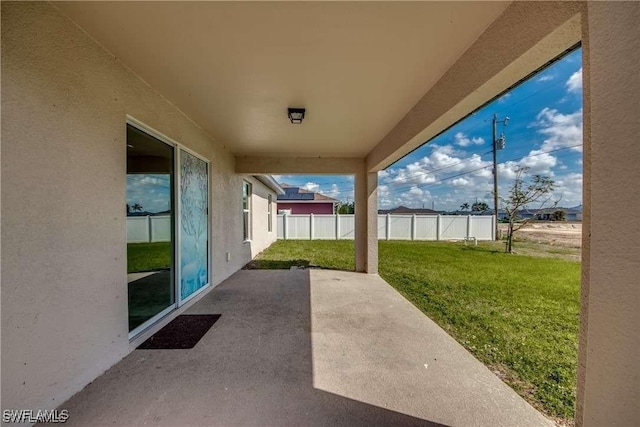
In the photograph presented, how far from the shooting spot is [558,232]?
12.9m

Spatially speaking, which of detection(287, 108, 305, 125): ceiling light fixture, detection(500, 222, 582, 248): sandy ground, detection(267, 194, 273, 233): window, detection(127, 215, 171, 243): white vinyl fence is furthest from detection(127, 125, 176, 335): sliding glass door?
detection(500, 222, 582, 248): sandy ground

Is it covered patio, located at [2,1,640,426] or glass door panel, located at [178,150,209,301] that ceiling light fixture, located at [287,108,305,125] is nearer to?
covered patio, located at [2,1,640,426]

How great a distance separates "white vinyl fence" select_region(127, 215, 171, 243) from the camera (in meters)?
2.79

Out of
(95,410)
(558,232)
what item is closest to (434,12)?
(95,410)

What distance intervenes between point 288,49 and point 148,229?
2490 millimetres

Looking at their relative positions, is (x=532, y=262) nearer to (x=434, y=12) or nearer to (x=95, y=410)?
(x=434, y=12)

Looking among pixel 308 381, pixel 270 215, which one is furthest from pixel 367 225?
pixel 270 215

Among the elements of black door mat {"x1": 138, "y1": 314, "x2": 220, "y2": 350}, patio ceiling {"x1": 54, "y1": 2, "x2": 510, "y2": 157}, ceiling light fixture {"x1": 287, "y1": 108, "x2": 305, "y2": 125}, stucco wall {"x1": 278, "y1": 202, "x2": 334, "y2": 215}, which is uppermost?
patio ceiling {"x1": 54, "y1": 2, "x2": 510, "y2": 157}

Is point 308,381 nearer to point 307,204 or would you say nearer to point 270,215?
point 270,215

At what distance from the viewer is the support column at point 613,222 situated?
3.11 feet

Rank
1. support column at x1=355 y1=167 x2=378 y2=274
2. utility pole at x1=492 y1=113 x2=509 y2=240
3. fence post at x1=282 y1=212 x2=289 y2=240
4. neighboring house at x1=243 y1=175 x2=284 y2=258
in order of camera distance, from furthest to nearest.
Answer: fence post at x1=282 y1=212 x2=289 y2=240 < utility pole at x1=492 y1=113 x2=509 y2=240 < neighboring house at x1=243 y1=175 x2=284 y2=258 < support column at x1=355 y1=167 x2=378 y2=274

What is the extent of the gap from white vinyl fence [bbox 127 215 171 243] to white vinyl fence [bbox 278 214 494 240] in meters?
11.5

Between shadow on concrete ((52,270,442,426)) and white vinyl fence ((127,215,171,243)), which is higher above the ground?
white vinyl fence ((127,215,171,243))

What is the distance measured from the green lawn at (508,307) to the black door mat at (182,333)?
9.91 feet
